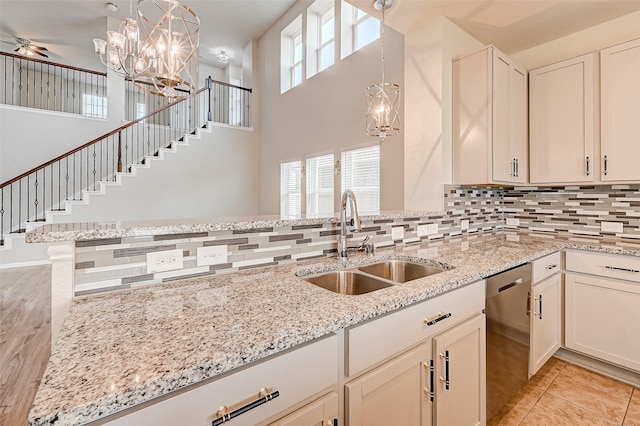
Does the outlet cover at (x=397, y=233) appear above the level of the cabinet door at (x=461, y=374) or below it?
above

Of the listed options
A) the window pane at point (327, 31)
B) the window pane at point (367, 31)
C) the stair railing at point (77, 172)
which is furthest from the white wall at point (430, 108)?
the stair railing at point (77, 172)

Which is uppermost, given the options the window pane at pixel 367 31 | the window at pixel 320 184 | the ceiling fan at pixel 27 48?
the ceiling fan at pixel 27 48

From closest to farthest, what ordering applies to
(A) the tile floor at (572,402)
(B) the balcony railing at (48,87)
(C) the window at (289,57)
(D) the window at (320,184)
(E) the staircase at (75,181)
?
(A) the tile floor at (572,402), (D) the window at (320,184), (E) the staircase at (75,181), (C) the window at (289,57), (B) the balcony railing at (48,87)

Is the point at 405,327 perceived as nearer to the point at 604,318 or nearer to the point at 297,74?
the point at 604,318

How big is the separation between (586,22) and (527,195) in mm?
1568

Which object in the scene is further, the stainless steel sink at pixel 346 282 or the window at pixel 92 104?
the window at pixel 92 104

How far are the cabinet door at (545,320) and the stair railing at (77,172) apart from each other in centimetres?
581

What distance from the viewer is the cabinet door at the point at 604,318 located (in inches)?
80.9

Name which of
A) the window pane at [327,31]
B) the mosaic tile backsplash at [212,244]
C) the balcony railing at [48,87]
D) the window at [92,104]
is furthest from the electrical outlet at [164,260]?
the window at [92,104]

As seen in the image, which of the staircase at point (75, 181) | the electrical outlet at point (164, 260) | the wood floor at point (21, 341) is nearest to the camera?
the electrical outlet at point (164, 260)

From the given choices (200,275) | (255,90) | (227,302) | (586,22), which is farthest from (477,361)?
(255,90)

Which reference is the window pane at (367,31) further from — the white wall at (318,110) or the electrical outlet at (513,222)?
the electrical outlet at (513,222)

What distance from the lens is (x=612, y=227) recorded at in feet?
8.54

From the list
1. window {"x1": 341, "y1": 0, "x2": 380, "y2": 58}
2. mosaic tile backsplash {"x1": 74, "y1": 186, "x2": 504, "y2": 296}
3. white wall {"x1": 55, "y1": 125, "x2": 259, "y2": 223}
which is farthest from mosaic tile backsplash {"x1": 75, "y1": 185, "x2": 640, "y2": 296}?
white wall {"x1": 55, "y1": 125, "x2": 259, "y2": 223}
